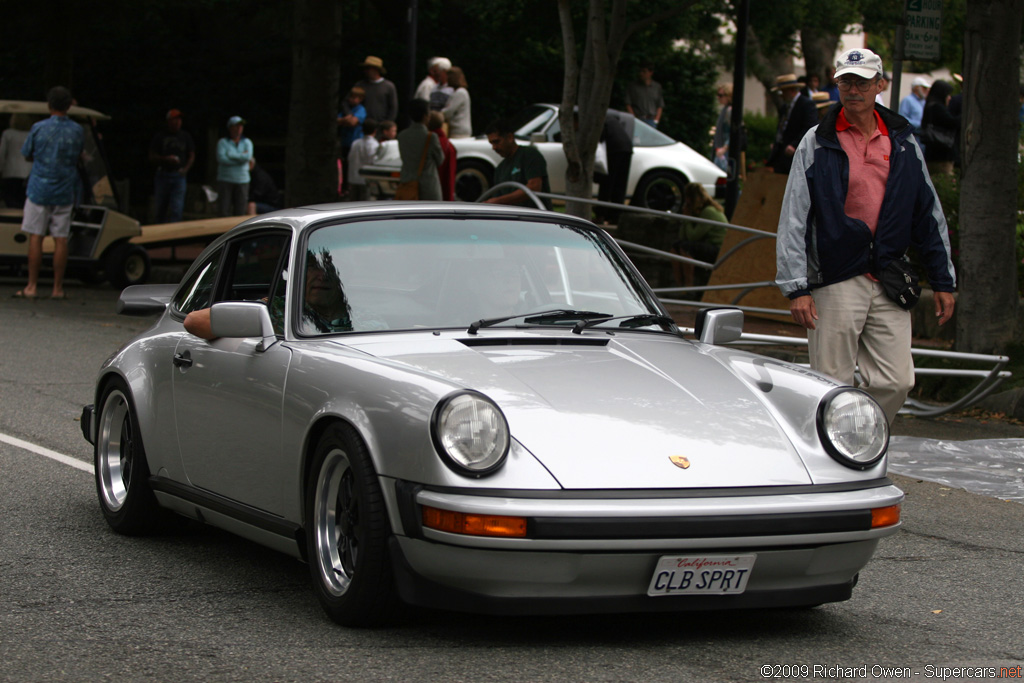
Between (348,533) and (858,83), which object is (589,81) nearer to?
(858,83)

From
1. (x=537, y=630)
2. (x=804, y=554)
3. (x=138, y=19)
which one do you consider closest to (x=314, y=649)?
(x=537, y=630)

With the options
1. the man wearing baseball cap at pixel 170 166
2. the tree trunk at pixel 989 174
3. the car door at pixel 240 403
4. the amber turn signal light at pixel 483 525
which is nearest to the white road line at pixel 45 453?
the car door at pixel 240 403

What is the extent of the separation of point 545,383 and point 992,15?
6.59 metres

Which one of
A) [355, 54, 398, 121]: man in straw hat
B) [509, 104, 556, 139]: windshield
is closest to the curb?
[509, 104, 556, 139]: windshield

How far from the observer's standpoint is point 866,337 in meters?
6.56

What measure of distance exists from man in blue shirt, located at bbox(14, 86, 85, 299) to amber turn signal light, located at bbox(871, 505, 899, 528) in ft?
41.0

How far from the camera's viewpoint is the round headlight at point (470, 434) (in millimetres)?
4137

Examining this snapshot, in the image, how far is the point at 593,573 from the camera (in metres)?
4.12

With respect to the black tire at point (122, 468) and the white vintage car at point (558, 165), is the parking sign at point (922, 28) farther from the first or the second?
the white vintage car at point (558, 165)

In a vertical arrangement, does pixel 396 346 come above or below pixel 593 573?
above

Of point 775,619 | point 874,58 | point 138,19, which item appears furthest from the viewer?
point 138,19

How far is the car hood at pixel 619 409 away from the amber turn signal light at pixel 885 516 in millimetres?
243

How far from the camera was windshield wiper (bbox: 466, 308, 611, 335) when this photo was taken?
5.12m

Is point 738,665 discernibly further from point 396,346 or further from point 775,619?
point 396,346
